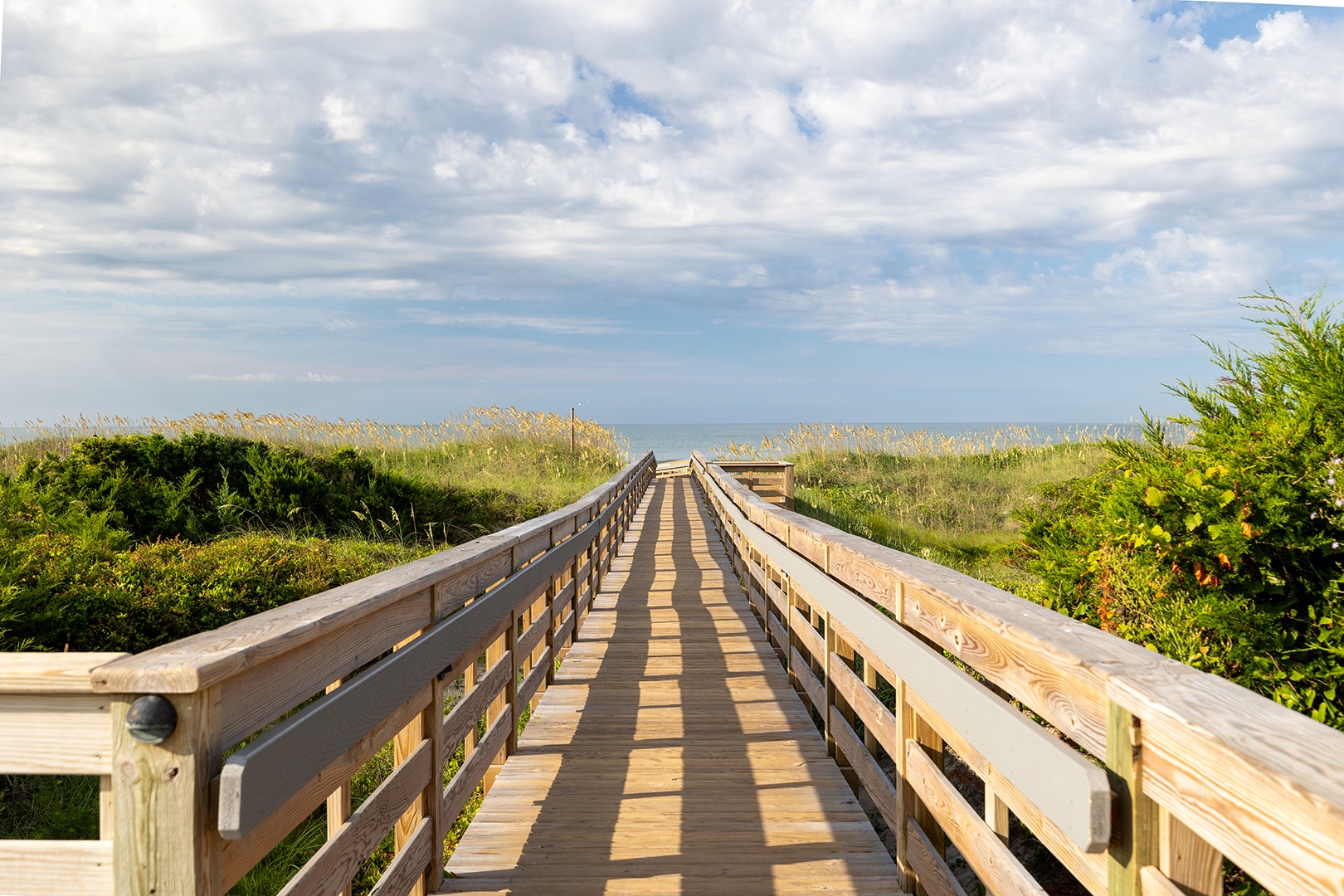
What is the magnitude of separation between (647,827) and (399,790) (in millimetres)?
1274

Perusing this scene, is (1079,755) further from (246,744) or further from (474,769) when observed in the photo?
(474,769)

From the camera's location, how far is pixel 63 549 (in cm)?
613

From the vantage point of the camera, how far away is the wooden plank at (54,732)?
1459 mm

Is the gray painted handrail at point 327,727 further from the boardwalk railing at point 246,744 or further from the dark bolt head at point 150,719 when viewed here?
the dark bolt head at point 150,719

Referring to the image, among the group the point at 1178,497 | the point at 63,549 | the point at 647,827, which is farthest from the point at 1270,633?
the point at 63,549

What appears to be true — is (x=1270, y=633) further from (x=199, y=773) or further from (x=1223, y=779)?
(x=199, y=773)

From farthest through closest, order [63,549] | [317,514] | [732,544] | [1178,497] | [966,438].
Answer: [966,438] → [317,514] → [732,544] → [63,549] → [1178,497]

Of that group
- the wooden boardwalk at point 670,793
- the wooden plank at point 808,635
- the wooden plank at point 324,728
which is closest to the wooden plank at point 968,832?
the wooden boardwalk at point 670,793

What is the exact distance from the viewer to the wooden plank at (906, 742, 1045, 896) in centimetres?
199

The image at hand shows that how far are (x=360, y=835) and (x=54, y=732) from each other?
36.5 inches

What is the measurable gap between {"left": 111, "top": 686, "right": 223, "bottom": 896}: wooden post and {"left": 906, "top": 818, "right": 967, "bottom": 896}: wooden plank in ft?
6.44

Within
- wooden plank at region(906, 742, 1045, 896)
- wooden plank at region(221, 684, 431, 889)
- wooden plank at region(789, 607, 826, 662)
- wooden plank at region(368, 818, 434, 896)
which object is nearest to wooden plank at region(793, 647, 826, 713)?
wooden plank at region(789, 607, 826, 662)

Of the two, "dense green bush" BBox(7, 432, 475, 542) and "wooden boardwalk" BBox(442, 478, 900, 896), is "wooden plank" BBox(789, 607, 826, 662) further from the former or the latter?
"dense green bush" BBox(7, 432, 475, 542)

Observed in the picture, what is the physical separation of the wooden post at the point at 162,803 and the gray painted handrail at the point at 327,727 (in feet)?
0.18
